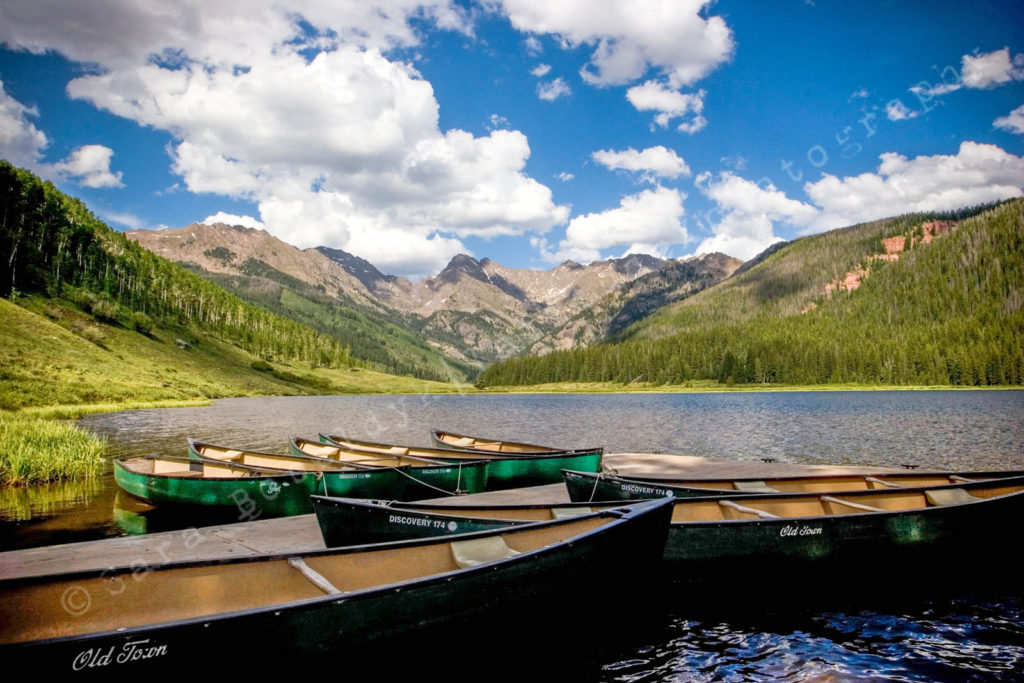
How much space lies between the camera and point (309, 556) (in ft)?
33.5

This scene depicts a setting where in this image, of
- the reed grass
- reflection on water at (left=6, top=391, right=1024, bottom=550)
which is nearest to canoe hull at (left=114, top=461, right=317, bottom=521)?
reflection on water at (left=6, top=391, right=1024, bottom=550)

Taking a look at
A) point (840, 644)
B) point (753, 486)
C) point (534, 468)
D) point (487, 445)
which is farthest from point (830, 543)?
point (487, 445)

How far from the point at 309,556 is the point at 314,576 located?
601 millimetres

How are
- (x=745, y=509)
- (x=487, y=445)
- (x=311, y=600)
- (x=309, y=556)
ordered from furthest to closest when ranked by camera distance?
(x=487, y=445) < (x=745, y=509) < (x=309, y=556) < (x=311, y=600)

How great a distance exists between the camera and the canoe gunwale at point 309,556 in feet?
22.6

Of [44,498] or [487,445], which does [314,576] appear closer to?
[44,498]

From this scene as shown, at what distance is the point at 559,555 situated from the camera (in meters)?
10.8

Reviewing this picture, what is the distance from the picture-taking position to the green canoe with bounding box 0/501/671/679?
7.18 metres

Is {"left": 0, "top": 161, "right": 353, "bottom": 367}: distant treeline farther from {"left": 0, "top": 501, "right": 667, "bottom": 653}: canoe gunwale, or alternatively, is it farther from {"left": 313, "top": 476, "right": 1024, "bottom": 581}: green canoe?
{"left": 0, "top": 501, "right": 667, "bottom": 653}: canoe gunwale

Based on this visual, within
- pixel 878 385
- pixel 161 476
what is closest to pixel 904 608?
pixel 161 476

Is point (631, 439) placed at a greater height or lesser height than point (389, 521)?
lesser

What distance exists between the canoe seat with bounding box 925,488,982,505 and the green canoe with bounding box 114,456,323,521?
20345 millimetres

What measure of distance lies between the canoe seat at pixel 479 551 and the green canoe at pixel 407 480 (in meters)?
10.6

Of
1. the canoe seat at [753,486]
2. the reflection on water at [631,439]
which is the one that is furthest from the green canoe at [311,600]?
the reflection on water at [631,439]
